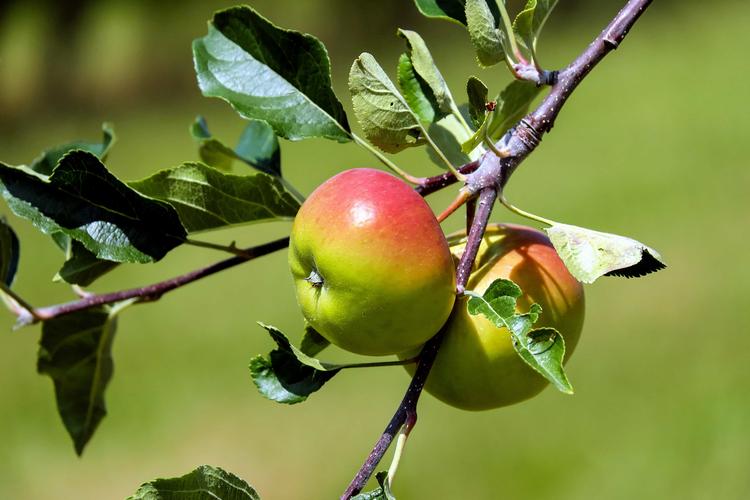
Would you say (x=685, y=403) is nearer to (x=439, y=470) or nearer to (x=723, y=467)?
(x=723, y=467)

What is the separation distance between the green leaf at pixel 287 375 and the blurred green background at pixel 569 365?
63.9 inches

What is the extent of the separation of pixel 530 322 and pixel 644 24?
450 cm

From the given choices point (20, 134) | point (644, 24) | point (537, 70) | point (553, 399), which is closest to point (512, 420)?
point (553, 399)

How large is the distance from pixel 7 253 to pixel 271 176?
0.27m

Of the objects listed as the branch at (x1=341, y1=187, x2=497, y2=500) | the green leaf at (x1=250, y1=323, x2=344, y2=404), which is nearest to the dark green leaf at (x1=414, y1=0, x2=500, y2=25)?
the branch at (x1=341, y1=187, x2=497, y2=500)

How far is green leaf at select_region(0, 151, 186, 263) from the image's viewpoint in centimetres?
62

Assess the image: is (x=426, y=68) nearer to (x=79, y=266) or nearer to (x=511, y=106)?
(x=511, y=106)

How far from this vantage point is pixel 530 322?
0.53m

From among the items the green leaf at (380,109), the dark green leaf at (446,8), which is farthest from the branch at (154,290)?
the dark green leaf at (446,8)

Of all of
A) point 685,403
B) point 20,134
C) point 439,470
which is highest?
point 685,403

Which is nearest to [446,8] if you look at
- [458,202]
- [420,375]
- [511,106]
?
[511,106]

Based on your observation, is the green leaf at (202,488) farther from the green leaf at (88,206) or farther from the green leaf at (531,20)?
the green leaf at (531,20)

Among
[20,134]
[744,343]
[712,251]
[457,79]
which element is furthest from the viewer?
[20,134]

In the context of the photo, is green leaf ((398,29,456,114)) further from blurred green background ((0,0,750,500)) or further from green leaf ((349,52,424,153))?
blurred green background ((0,0,750,500))
